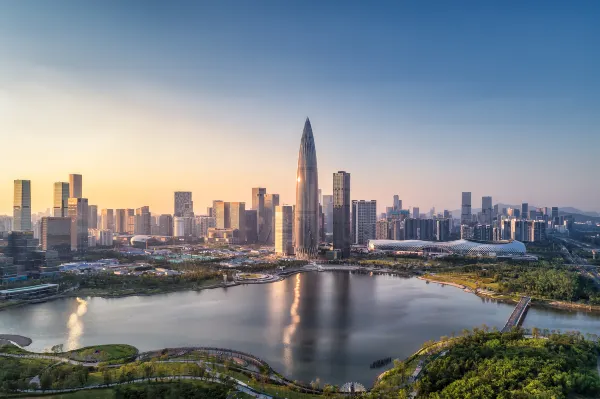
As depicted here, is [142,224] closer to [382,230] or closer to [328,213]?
[328,213]

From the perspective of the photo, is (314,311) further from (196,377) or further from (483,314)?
(196,377)

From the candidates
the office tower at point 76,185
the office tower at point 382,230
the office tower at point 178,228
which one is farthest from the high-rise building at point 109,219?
the office tower at point 382,230

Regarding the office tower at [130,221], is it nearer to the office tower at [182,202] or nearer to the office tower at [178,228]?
the office tower at [178,228]

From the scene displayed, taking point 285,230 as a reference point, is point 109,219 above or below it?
above

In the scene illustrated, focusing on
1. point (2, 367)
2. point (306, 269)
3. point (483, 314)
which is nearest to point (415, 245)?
point (306, 269)

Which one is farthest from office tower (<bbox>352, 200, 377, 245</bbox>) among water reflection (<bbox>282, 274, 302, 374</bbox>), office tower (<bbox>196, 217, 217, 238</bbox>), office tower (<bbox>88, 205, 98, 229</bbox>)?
office tower (<bbox>88, 205, 98, 229</bbox>)

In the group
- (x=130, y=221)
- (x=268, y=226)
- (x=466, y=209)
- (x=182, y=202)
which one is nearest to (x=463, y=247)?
(x=268, y=226)
